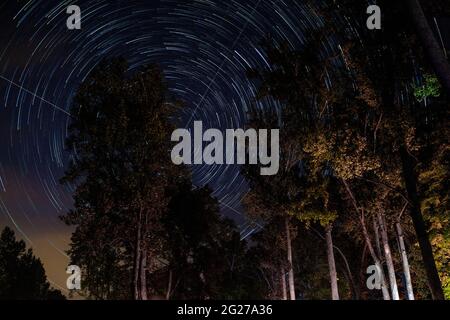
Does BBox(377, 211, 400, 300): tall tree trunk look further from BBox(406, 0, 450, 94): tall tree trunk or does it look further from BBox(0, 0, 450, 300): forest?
BBox(406, 0, 450, 94): tall tree trunk

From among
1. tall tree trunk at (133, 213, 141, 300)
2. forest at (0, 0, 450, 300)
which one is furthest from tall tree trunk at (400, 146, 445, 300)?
tall tree trunk at (133, 213, 141, 300)

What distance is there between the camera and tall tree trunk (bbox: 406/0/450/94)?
10.1 metres

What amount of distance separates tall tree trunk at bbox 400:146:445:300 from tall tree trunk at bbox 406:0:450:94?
7917 mm

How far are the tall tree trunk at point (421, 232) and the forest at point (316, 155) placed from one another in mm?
43

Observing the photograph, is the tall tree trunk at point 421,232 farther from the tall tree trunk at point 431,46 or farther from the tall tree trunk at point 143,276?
the tall tree trunk at point 143,276

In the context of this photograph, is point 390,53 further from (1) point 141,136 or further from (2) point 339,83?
(1) point 141,136

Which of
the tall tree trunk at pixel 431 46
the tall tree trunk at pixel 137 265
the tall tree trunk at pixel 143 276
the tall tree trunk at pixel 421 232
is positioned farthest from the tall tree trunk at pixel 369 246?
the tall tree trunk at pixel 431 46

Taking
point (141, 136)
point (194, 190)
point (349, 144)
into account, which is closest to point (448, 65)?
point (349, 144)

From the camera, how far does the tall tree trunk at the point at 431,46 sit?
33.2 feet

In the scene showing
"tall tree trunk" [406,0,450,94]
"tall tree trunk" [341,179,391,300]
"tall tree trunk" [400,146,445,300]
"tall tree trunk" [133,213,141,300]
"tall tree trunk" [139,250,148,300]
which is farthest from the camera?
"tall tree trunk" [139,250,148,300]
